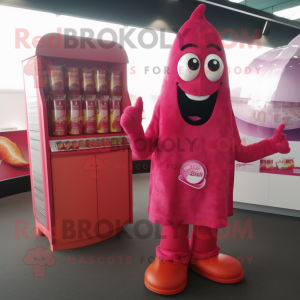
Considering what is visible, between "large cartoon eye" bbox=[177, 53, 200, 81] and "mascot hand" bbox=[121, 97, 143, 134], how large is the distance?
365 millimetres

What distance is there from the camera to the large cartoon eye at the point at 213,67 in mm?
1709

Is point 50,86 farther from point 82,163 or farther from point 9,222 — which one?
point 9,222

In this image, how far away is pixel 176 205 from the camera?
5.83ft

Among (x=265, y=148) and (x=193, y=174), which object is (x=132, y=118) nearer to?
(x=193, y=174)

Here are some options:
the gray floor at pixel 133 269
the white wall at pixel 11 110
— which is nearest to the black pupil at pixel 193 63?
the gray floor at pixel 133 269

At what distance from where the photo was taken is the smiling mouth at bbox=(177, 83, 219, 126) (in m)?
1.73

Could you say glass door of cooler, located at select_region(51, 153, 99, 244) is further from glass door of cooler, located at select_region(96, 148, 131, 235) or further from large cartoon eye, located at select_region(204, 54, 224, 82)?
large cartoon eye, located at select_region(204, 54, 224, 82)

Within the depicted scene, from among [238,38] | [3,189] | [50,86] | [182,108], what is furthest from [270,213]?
[238,38]

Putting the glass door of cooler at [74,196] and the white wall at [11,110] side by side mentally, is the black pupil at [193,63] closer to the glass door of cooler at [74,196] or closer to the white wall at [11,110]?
the glass door of cooler at [74,196]

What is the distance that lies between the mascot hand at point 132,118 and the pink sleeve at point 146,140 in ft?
0.19

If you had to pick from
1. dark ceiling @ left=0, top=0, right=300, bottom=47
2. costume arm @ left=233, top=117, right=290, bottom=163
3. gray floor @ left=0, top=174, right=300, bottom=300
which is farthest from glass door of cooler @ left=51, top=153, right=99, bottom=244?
dark ceiling @ left=0, top=0, right=300, bottom=47

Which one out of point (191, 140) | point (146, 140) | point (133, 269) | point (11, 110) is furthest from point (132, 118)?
point (11, 110)

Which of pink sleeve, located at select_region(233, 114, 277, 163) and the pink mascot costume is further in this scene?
pink sleeve, located at select_region(233, 114, 277, 163)

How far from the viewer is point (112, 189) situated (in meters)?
2.48
